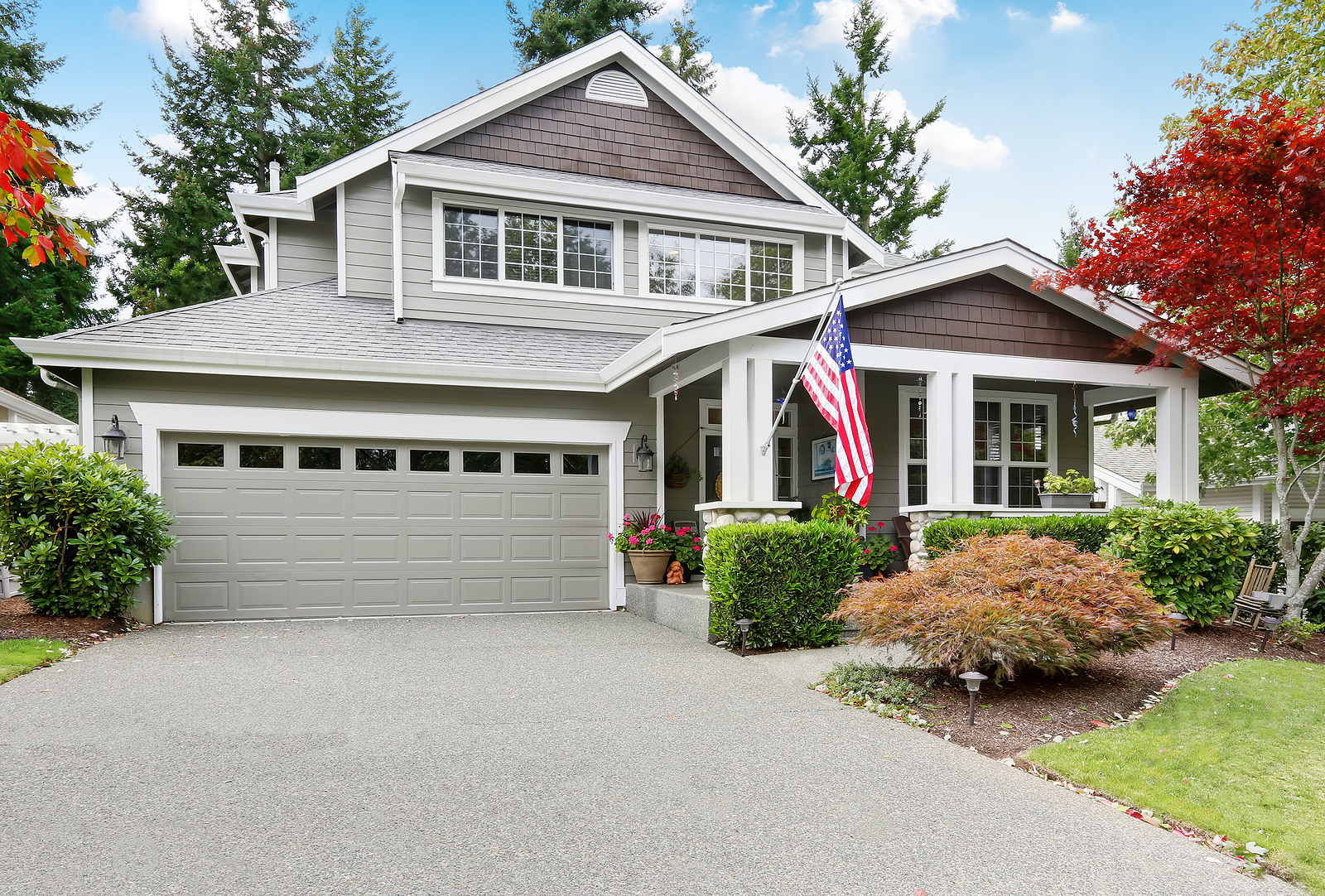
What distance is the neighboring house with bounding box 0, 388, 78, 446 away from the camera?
47.3 ft

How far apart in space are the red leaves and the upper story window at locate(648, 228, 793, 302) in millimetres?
4897

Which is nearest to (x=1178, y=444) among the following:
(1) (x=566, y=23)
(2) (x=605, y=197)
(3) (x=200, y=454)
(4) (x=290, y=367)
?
(2) (x=605, y=197)

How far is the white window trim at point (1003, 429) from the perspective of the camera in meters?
11.5

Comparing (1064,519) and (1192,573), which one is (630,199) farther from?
(1192,573)

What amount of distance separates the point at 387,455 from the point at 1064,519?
7.76 m

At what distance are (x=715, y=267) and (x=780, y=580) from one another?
6.35 meters

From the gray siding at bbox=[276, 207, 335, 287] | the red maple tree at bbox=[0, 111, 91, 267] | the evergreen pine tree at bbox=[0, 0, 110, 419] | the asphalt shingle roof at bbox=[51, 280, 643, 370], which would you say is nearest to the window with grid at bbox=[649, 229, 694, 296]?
the asphalt shingle roof at bbox=[51, 280, 643, 370]

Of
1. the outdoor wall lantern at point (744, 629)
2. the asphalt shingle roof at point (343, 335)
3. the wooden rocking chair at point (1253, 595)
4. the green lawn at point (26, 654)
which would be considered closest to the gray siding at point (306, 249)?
the asphalt shingle roof at point (343, 335)

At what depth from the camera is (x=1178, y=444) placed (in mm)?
9648

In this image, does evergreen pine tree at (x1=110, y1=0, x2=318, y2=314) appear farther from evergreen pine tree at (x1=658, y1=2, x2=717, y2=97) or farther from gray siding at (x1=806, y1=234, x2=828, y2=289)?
gray siding at (x1=806, y1=234, x2=828, y2=289)

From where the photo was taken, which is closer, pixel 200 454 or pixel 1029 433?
pixel 200 454

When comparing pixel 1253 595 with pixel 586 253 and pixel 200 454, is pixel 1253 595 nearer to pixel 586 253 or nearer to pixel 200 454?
pixel 586 253

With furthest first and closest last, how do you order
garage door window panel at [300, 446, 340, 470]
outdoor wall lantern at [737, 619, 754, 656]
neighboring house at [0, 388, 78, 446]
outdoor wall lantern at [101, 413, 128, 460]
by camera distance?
1. neighboring house at [0, 388, 78, 446]
2. garage door window panel at [300, 446, 340, 470]
3. outdoor wall lantern at [101, 413, 128, 460]
4. outdoor wall lantern at [737, 619, 754, 656]

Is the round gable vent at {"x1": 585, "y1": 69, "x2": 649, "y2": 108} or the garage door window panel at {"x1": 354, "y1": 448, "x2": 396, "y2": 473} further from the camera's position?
the round gable vent at {"x1": 585, "y1": 69, "x2": 649, "y2": 108}
